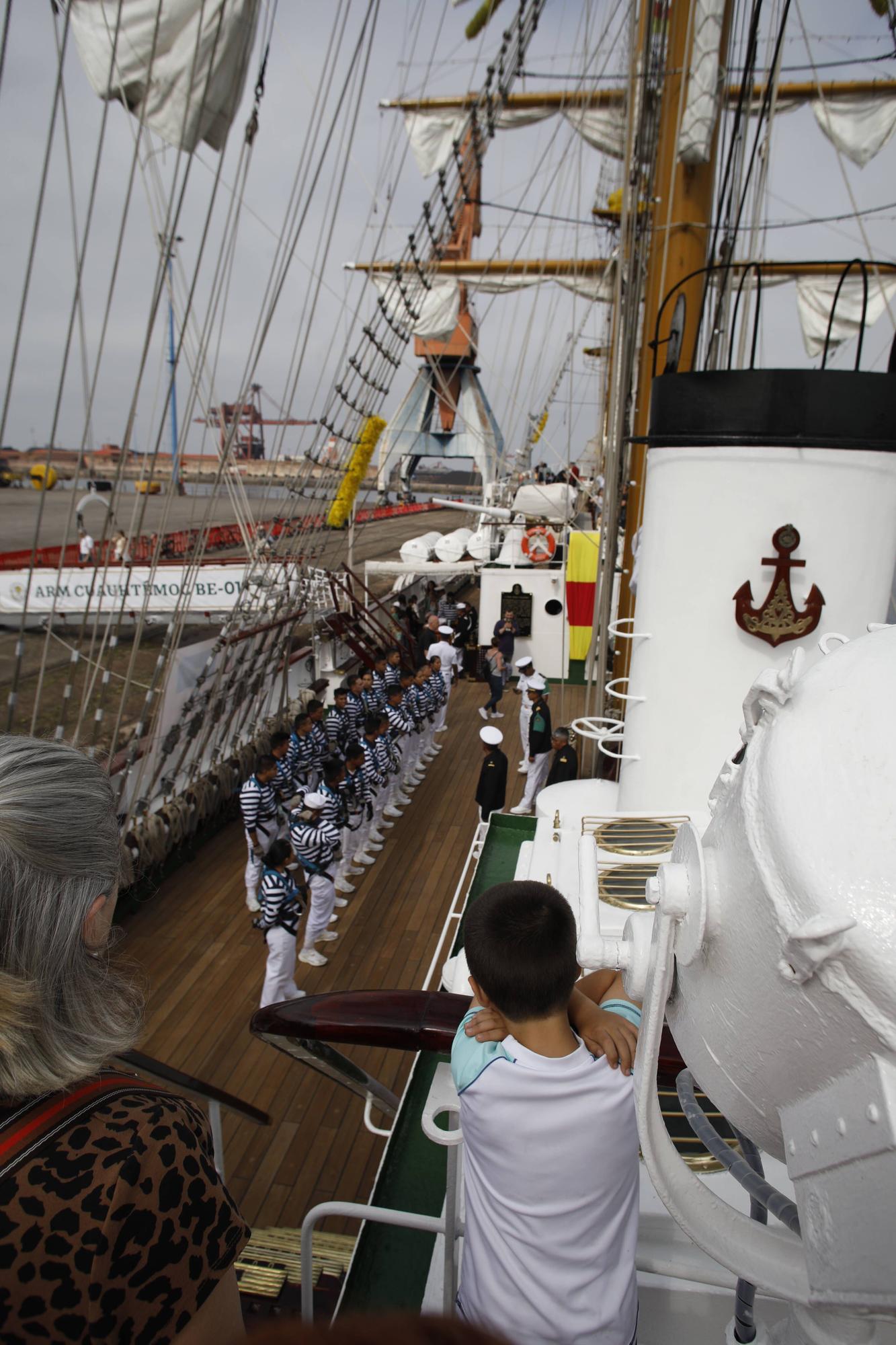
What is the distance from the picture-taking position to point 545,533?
45.3ft

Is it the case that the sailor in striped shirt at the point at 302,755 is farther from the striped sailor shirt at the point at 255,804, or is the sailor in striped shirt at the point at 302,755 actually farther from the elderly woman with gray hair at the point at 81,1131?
the elderly woman with gray hair at the point at 81,1131

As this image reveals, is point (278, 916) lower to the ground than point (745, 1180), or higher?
lower

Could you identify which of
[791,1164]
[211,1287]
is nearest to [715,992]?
[791,1164]

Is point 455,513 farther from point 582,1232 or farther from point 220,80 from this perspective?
point 582,1232

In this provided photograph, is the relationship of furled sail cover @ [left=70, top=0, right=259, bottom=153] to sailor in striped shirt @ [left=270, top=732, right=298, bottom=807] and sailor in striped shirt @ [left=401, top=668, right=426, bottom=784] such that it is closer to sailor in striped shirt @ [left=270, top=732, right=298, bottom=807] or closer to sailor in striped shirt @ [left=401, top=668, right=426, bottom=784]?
sailor in striped shirt @ [left=270, top=732, right=298, bottom=807]

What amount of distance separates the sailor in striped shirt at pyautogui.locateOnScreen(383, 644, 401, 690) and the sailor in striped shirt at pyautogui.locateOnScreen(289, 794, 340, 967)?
12.5 feet

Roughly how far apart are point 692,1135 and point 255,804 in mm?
4388

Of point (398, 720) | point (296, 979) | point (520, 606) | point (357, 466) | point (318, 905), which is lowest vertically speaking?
point (296, 979)

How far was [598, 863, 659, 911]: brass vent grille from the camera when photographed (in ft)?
9.99

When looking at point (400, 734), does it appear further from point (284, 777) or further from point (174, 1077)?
point (174, 1077)

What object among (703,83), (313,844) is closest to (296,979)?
(313,844)

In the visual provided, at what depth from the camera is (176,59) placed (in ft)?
16.2

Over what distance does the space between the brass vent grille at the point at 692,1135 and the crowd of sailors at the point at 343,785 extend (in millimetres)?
2020

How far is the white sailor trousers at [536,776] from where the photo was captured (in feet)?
27.2
